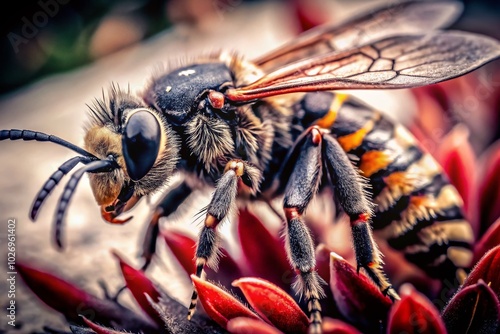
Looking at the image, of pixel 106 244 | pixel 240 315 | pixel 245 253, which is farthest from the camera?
pixel 106 244

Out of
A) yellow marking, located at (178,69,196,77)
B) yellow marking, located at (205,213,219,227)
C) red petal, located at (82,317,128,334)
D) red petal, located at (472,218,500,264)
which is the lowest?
red petal, located at (472,218,500,264)

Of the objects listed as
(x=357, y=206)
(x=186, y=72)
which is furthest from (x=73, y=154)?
(x=357, y=206)

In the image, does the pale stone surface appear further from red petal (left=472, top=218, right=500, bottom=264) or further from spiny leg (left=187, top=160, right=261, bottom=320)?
red petal (left=472, top=218, right=500, bottom=264)

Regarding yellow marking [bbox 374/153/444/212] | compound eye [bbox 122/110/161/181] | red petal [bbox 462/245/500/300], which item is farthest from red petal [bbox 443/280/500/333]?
compound eye [bbox 122/110/161/181]

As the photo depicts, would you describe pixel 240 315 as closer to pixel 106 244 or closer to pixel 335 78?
pixel 335 78

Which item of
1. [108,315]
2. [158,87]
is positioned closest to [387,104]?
[158,87]

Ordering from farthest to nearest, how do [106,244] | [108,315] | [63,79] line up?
[63,79]
[106,244]
[108,315]
